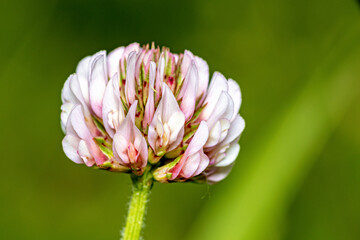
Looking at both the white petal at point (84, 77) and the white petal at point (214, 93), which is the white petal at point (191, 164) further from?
the white petal at point (84, 77)

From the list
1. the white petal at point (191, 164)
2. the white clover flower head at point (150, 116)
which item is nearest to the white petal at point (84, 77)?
the white clover flower head at point (150, 116)

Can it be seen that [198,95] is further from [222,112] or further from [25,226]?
[25,226]

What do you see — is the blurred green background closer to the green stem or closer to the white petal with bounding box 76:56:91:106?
the green stem

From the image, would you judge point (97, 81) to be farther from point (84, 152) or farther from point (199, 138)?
point (199, 138)

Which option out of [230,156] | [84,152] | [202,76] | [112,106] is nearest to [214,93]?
A: [202,76]

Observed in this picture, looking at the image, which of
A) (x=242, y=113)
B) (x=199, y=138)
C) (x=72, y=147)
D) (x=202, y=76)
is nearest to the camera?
(x=199, y=138)

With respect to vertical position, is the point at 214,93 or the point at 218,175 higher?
the point at 214,93

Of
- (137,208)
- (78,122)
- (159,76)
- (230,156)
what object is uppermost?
(159,76)
